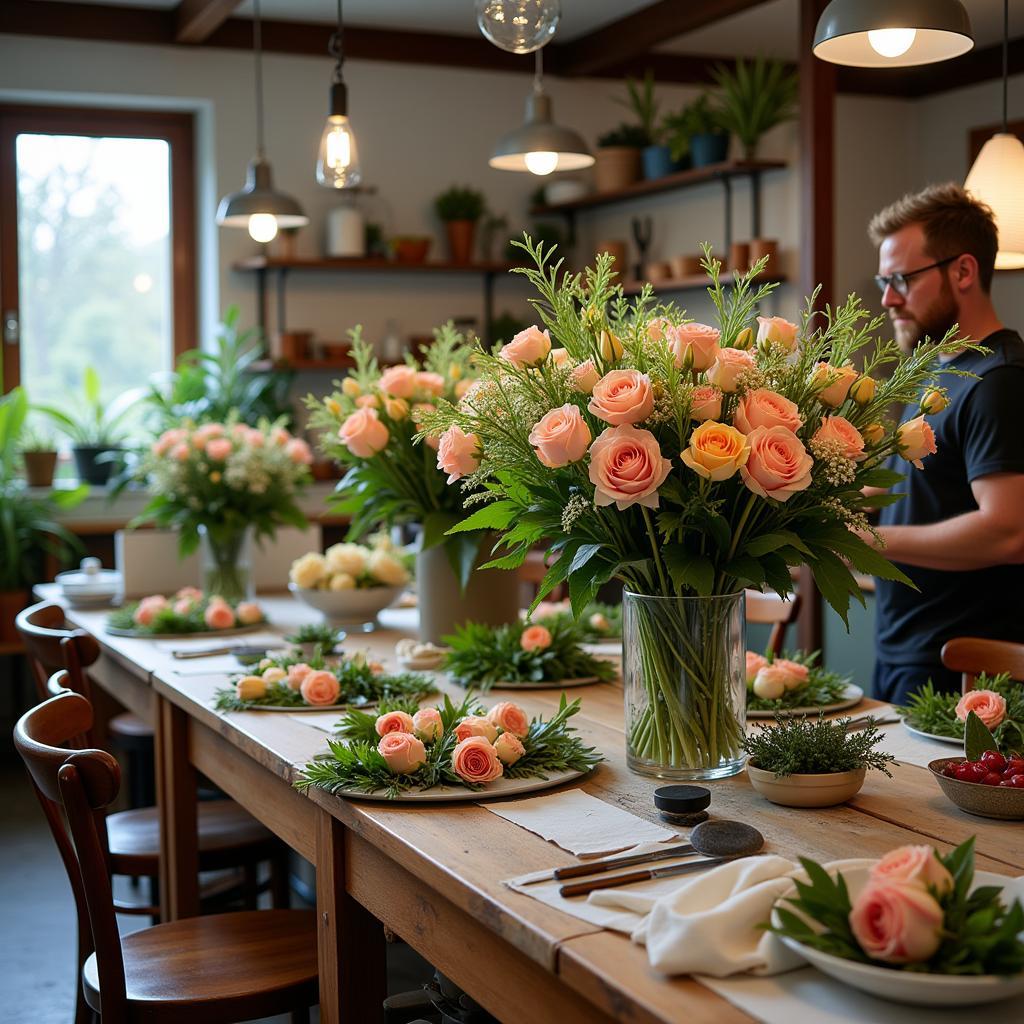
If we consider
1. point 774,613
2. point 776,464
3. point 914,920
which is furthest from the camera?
point 774,613

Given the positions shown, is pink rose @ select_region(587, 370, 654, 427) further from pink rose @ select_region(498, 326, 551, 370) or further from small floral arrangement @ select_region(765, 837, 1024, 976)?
small floral arrangement @ select_region(765, 837, 1024, 976)

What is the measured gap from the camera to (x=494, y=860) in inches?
57.7

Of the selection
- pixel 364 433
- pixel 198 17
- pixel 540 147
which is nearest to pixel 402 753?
pixel 364 433

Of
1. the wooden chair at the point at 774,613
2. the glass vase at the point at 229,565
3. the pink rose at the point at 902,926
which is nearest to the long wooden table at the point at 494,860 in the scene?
the pink rose at the point at 902,926

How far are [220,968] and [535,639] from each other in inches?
30.7

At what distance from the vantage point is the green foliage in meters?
1.65

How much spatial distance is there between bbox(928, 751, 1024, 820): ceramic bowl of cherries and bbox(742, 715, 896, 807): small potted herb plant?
0.07 metres

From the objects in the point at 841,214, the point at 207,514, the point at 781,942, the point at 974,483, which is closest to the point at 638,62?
the point at 841,214

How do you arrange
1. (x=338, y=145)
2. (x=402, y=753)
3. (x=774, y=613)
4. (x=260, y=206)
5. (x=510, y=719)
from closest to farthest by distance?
1. (x=402, y=753)
2. (x=510, y=719)
3. (x=774, y=613)
4. (x=338, y=145)
5. (x=260, y=206)

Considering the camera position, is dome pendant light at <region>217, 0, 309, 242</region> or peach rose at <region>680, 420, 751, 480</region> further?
dome pendant light at <region>217, 0, 309, 242</region>

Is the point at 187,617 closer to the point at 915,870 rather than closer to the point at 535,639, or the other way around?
the point at 535,639

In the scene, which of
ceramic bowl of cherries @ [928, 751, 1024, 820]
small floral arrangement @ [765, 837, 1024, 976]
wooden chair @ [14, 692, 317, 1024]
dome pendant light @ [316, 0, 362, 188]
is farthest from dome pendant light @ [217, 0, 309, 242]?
small floral arrangement @ [765, 837, 1024, 976]

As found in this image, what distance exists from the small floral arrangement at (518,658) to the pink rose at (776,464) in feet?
3.03

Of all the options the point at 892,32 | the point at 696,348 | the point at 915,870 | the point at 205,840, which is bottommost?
the point at 205,840
